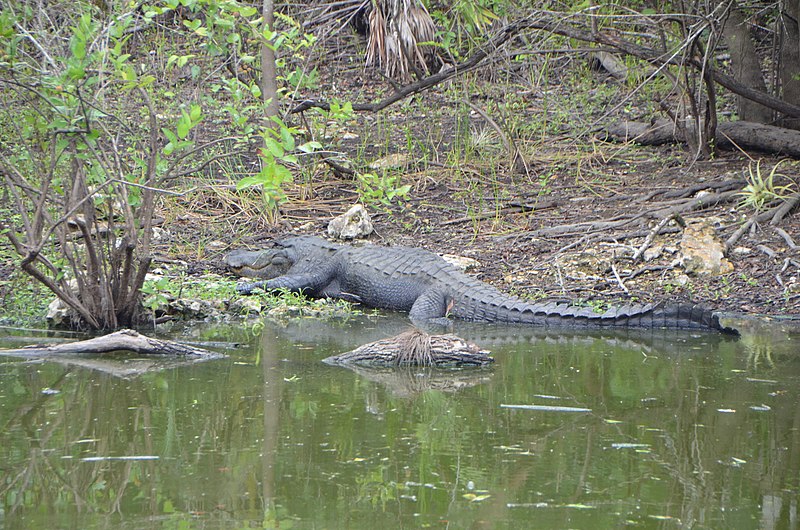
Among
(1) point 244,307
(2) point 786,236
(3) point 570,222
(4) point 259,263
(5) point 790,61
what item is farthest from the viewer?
(5) point 790,61

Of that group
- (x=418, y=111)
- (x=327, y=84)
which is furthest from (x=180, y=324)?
(x=327, y=84)

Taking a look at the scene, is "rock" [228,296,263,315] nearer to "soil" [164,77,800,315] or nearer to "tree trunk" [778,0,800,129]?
"soil" [164,77,800,315]

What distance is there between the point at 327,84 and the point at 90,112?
351 inches

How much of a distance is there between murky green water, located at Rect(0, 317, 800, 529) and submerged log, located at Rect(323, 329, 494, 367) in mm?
143

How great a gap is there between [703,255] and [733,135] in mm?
2791

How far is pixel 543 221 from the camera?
8.36 metres

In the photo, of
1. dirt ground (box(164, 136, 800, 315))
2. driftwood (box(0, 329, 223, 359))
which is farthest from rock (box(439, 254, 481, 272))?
driftwood (box(0, 329, 223, 359))

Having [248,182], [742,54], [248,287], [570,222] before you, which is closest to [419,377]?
[248,182]

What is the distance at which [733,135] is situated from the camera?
914 cm

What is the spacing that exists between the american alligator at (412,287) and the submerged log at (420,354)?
1.56 metres

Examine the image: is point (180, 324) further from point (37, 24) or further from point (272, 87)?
point (272, 87)

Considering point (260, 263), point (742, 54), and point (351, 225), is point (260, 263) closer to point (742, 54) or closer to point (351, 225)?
point (351, 225)

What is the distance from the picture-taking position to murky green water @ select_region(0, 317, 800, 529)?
8.77 ft

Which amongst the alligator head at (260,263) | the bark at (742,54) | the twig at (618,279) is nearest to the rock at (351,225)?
the alligator head at (260,263)
